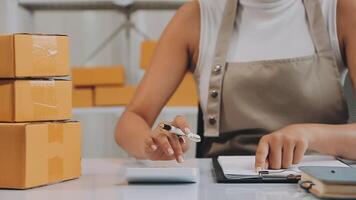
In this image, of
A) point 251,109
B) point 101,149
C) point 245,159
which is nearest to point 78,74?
point 101,149

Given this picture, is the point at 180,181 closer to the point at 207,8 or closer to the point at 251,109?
the point at 251,109

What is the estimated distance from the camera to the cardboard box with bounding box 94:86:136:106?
2471 mm

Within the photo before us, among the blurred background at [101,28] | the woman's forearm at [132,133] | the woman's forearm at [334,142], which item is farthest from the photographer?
the blurred background at [101,28]

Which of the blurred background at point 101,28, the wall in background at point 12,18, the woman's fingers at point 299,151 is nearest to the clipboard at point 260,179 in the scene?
the woman's fingers at point 299,151

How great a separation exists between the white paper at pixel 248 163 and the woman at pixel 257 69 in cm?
19

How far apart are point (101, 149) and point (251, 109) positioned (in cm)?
141

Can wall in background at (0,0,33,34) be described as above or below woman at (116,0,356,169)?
above

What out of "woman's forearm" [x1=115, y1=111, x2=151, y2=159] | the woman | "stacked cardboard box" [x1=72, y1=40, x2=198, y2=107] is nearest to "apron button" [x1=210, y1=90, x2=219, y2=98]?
the woman

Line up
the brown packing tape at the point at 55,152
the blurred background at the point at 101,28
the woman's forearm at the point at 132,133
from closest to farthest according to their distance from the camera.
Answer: the brown packing tape at the point at 55,152, the woman's forearm at the point at 132,133, the blurred background at the point at 101,28

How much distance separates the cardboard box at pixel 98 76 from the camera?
2455mm

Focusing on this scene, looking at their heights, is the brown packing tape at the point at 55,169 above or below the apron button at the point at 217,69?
below

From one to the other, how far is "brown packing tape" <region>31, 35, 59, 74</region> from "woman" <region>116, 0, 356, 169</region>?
387 millimetres

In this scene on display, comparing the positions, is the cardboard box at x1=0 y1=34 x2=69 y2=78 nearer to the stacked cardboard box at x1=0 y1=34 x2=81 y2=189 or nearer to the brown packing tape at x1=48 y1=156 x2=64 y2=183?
the stacked cardboard box at x1=0 y1=34 x2=81 y2=189

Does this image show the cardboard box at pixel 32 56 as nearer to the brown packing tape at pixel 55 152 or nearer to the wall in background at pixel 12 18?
the brown packing tape at pixel 55 152
